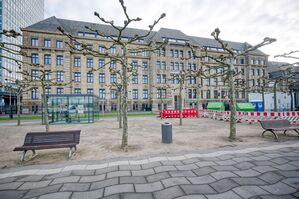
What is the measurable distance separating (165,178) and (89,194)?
70.3 inches

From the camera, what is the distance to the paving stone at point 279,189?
3082 millimetres

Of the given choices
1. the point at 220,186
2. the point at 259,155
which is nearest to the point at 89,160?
the point at 220,186

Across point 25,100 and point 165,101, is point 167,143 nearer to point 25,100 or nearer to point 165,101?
point 165,101

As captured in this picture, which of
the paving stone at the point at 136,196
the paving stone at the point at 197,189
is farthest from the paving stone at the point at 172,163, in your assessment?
the paving stone at the point at 136,196

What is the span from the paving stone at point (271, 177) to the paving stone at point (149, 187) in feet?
8.51

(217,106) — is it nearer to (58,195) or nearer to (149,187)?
(149,187)

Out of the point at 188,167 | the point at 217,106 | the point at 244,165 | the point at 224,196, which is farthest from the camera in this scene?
the point at 217,106

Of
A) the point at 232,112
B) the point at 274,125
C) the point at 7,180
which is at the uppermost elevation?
the point at 232,112

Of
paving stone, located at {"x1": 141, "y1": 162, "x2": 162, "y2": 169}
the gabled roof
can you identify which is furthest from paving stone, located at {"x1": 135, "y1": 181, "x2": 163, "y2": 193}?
the gabled roof

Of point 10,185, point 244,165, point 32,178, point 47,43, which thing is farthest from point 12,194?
point 47,43

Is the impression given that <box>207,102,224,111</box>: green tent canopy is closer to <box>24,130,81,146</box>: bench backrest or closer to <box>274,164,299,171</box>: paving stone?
<box>274,164,299,171</box>: paving stone

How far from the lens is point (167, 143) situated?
295 inches

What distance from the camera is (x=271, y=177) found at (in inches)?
147

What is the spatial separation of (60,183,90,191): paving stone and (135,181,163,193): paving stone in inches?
45.9
